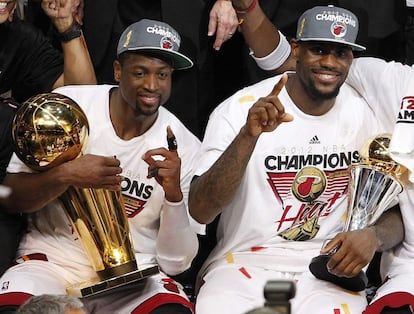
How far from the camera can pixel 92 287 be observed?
10.9ft

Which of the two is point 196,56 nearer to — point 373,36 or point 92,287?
point 373,36

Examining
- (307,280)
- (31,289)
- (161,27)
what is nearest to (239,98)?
(161,27)

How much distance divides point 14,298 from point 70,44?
45.4 inches

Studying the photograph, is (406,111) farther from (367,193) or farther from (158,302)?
(158,302)

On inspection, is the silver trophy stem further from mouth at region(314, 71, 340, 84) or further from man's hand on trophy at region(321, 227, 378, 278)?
mouth at region(314, 71, 340, 84)

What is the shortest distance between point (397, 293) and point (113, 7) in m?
1.74

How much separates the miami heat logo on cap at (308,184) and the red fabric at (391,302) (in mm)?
493

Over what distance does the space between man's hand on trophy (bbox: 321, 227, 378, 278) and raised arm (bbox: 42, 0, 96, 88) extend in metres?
1.26

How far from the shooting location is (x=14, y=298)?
10.7 feet

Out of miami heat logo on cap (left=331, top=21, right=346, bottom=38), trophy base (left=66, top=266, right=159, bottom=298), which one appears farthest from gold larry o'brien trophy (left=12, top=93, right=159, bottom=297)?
miami heat logo on cap (left=331, top=21, right=346, bottom=38)

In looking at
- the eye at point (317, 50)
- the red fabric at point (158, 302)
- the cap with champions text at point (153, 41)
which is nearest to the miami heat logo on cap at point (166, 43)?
the cap with champions text at point (153, 41)

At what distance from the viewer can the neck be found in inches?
145

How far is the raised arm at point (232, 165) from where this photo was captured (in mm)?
3230

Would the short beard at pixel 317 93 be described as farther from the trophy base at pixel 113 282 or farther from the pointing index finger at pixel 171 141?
the trophy base at pixel 113 282
